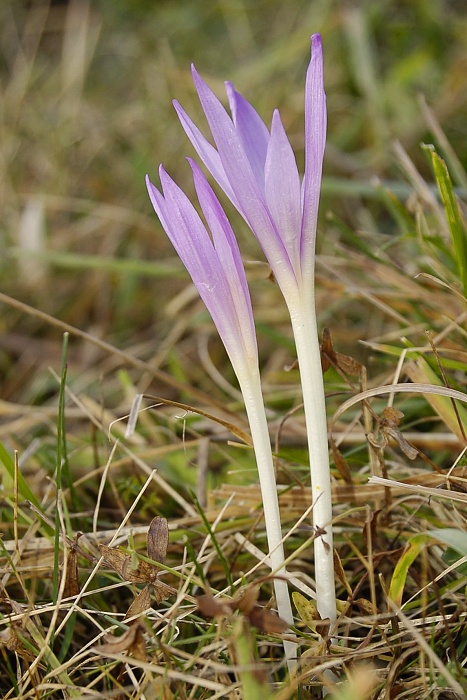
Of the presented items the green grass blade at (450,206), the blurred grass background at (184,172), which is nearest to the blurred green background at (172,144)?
the blurred grass background at (184,172)

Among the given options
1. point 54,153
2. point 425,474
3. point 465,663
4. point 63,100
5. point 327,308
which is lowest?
point 465,663

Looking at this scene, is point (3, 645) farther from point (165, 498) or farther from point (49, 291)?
point (49, 291)

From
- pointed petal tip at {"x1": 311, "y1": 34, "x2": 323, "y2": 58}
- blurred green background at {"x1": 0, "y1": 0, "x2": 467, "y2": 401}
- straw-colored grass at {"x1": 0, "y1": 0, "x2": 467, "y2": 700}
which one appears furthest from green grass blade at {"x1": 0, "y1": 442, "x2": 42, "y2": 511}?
blurred green background at {"x1": 0, "y1": 0, "x2": 467, "y2": 401}

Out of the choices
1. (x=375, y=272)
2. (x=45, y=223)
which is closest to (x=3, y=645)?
(x=375, y=272)

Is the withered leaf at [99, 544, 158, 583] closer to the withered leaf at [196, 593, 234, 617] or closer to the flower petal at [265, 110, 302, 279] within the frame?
the withered leaf at [196, 593, 234, 617]

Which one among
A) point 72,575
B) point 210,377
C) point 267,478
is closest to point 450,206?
point 267,478

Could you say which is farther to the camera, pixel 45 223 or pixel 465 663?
pixel 45 223

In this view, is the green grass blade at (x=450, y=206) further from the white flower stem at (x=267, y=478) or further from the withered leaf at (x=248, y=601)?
the withered leaf at (x=248, y=601)
